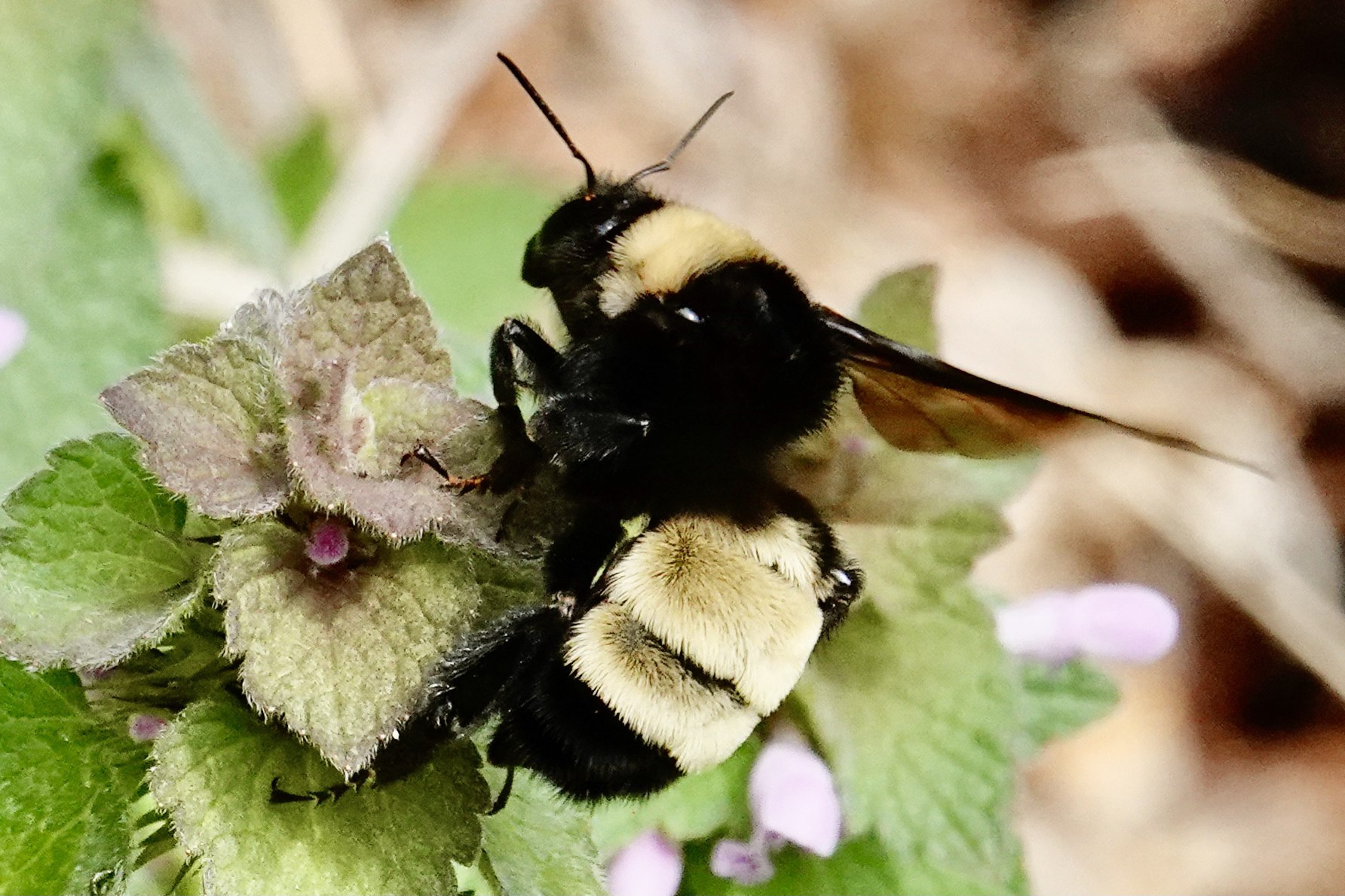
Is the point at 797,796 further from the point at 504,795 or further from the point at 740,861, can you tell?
the point at 504,795

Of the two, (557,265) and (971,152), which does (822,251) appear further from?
(557,265)

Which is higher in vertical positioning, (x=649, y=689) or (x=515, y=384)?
(x=515, y=384)

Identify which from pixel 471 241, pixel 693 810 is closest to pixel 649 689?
pixel 693 810

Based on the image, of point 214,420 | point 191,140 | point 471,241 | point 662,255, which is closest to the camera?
point 214,420

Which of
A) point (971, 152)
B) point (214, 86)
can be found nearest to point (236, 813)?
point (214, 86)

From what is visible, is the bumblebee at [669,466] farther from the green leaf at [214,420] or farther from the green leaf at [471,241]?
the green leaf at [471,241]

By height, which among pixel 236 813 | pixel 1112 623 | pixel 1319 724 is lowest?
pixel 1319 724

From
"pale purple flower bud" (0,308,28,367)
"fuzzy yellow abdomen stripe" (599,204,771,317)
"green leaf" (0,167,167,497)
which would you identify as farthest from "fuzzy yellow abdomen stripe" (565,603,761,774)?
"green leaf" (0,167,167,497)
